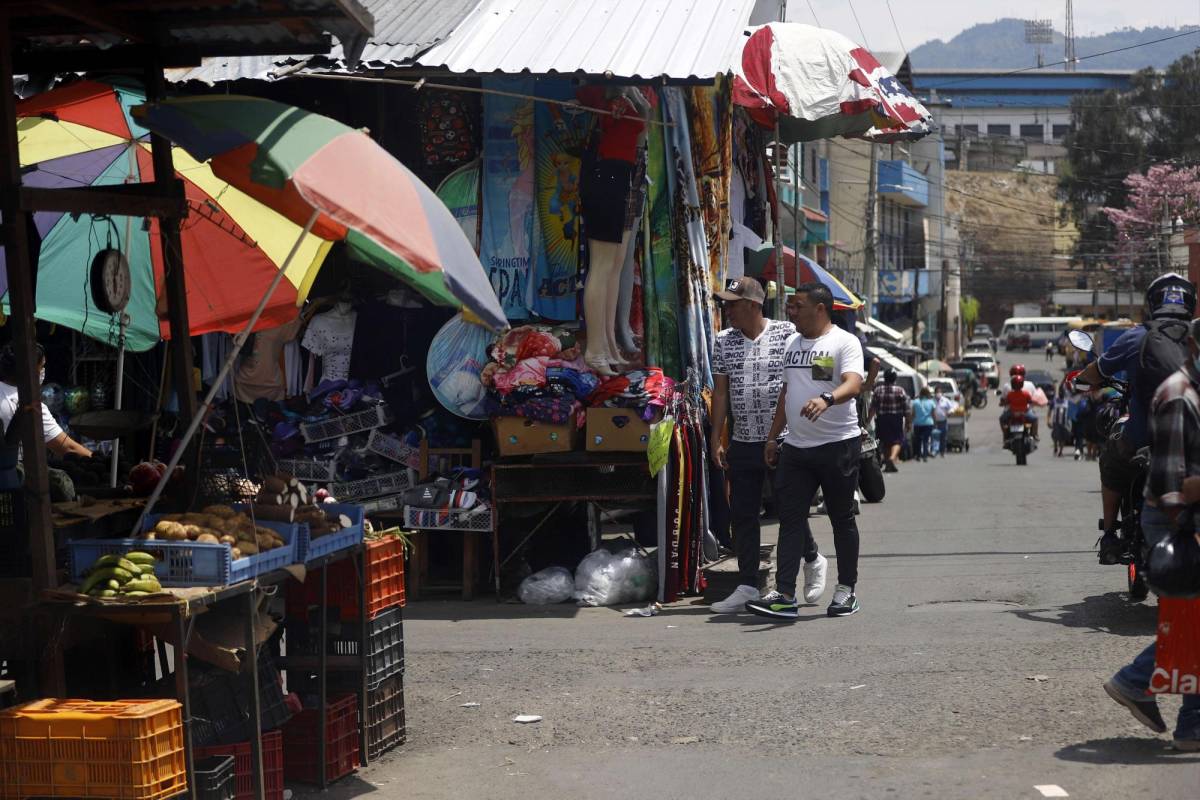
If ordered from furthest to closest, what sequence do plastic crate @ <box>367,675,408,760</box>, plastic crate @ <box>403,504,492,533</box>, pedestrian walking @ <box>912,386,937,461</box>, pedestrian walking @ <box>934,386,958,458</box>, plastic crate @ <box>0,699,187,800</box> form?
pedestrian walking @ <box>934,386,958,458</box> → pedestrian walking @ <box>912,386,937,461</box> → plastic crate @ <box>403,504,492,533</box> → plastic crate @ <box>367,675,408,760</box> → plastic crate @ <box>0,699,187,800</box>

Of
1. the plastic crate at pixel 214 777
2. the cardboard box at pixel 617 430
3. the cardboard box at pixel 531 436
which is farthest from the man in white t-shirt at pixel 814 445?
the plastic crate at pixel 214 777

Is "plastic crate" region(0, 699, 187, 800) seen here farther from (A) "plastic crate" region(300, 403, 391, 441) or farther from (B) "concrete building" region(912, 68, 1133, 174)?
(B) "concrete building" region(912, 68, 1133, 174)

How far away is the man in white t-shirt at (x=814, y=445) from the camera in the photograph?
9.57m

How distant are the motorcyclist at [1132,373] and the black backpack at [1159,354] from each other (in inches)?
0.7

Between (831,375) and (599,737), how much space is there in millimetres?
3416

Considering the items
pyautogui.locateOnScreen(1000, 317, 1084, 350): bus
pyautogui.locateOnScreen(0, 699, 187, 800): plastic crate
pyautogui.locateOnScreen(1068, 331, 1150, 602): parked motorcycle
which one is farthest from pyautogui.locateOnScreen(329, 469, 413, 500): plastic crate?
pyautogui.locateOnScreen(1000, 317, 1084, 350): bus

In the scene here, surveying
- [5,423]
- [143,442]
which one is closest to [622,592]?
[143,442]

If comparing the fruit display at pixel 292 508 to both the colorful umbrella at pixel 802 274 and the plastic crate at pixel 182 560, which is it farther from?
the colorful umbrella at pixel 802 274

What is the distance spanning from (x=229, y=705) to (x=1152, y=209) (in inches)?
2543

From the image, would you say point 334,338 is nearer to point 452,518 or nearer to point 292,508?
point 452,518

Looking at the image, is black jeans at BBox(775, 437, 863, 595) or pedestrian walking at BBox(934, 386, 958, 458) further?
pedestrian walking at BBox(934, 386, 958, 458)

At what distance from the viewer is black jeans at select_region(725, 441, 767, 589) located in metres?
10.3

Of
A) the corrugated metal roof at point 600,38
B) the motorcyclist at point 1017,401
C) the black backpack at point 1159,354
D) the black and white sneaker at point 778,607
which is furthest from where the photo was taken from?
the motorcyclist at point 1017,401

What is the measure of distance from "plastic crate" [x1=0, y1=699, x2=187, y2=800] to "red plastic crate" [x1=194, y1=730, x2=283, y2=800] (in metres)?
0.71
